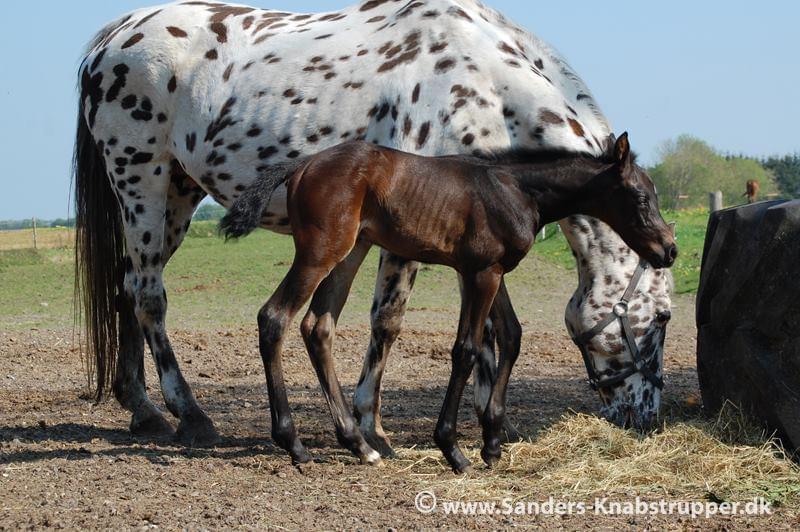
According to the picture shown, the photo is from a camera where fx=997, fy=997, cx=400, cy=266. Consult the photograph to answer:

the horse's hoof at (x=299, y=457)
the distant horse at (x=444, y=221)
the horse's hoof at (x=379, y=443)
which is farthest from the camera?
the horse's hoof at (x=379, y=443)

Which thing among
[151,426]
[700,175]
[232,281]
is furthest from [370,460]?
[700,175]

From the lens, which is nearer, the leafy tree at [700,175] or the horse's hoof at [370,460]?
the horse's hoof at [370,460]

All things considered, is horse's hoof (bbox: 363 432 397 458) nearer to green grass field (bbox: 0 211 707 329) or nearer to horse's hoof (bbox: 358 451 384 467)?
horse's hoof (bbox: 358 451 384 467)

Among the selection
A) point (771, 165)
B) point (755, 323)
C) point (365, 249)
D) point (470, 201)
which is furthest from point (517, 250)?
point (771, 165)

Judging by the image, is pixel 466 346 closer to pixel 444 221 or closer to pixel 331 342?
pixel 444 221

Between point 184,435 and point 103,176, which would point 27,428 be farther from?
point 103,176

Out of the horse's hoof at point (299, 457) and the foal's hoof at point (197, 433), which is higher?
the horse's hoof at point (299, 457)

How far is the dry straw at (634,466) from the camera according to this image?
14.8ft

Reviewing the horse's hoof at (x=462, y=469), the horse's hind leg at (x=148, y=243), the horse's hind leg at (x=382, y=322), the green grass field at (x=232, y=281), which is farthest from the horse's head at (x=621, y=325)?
the green grass field at (x=232, y=281)

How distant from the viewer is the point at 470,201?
193 inches

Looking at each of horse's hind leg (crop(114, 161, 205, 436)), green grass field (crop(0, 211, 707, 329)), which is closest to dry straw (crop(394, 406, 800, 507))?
horse's hind leg (crop(114, 161, 205, 436))

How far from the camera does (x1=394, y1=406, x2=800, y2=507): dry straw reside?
14.8 ft

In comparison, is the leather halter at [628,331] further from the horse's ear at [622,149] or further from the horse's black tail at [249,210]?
the horse's black tail at [249,210]

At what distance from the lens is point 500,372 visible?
5191 millimetres
